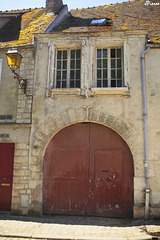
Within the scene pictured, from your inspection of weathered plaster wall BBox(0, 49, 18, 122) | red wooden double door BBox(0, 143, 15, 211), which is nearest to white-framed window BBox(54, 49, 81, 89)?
weathered plaster wall BBox(0, 49, 18, 122)

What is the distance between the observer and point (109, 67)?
7.12m

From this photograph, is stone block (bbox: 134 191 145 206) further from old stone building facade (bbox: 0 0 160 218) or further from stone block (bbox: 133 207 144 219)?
stone block (bbox: 133 207 144 219)

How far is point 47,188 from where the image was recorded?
664 centimetres

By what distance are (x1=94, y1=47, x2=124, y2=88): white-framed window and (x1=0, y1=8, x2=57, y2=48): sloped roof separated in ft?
8.02

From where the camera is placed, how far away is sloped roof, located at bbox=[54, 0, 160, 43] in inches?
310

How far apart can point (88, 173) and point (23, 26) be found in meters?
6.58

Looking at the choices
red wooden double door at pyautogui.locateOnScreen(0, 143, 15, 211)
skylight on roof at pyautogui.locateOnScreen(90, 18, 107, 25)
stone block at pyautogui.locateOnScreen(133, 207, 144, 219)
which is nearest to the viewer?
stone block at pyautogui.locateOnScreen(133, 207, 144, 219)

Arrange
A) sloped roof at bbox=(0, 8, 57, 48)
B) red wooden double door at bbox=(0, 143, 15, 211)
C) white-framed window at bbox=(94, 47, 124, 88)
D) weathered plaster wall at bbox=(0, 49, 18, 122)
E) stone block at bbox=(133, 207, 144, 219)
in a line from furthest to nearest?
sloped roof at bbox=(0, 8, 57, 48), weathered plaster wall at bbox=(0, 49, 18, 122), white-framed window at bbox=(94, 47, 124, 88), red wooden double door at bbox=(0, 143, 15, 211), stone block at bbox=(133, 207, 144, 219)

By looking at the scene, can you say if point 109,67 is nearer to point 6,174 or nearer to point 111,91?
point 111,91

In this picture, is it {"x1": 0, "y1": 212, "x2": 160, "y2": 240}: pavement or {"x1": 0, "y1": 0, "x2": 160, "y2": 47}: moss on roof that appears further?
{"x1": 0, "y1": 0, "x2": 160, "y2": 47}: moss on roof

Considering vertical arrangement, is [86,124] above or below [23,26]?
below

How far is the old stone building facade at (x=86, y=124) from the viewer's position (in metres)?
6.34

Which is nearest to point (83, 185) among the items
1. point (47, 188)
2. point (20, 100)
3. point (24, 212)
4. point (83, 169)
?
Result: point (83, 169)

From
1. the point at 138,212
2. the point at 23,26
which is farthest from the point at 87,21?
the point at 138,212
